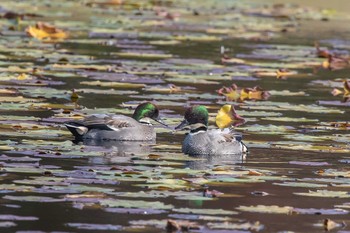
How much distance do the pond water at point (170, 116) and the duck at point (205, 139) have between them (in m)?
0.20

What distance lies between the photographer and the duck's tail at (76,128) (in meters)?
13.1

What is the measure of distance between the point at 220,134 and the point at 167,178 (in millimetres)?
2202

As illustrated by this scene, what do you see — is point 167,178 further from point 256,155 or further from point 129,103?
point 129,103

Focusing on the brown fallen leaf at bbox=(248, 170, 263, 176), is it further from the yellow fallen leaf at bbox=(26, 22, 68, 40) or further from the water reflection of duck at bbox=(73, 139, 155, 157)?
the yellow fallen leaf at bbox=(26, 22, 68, 40)

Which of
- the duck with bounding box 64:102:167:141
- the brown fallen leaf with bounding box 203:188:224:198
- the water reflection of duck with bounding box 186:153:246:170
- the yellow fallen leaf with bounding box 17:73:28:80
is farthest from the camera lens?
the yellow fallen leaf with bounding box 17:73:28:80

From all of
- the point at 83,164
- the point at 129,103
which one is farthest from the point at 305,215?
the point at 129,103

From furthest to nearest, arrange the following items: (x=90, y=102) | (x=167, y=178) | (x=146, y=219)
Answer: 1. (x=90, y=102)
2. (x=167, y=178)
3. (x=146, y=219)

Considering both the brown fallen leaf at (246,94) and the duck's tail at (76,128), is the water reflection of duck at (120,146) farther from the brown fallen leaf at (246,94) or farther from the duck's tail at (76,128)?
the brown fallen leaf at (246,94)

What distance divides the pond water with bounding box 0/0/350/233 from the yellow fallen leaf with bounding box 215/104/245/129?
0.53ft

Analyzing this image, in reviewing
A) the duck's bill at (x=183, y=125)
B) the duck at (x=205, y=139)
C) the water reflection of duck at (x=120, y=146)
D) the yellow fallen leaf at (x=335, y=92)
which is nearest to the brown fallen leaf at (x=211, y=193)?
the water reflection of duck at (x=120, y=146)

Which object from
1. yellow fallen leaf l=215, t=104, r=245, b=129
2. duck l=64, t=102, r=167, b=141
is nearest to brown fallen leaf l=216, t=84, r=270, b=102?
yellow fallen leaf l=215, t=104, r=245, b=129

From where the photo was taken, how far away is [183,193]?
392 inches

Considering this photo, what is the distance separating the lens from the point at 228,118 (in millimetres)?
14453

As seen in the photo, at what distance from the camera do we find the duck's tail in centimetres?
1311
